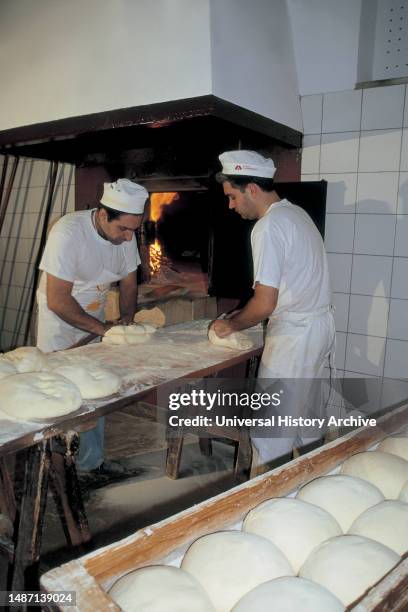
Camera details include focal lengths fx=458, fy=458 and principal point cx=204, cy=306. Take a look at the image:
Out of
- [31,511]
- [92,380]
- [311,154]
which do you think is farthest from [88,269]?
[311,154]

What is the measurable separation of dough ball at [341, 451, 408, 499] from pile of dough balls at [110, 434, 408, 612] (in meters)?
0.03

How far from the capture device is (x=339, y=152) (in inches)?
117

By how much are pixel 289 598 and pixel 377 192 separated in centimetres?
255

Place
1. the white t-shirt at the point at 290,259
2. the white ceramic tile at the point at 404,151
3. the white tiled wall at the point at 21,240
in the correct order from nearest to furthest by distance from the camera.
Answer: the white t-shirt at the point at 290,259
the white ceramic tile at the point at 404,151
the white tiled wall at the point at 21,240

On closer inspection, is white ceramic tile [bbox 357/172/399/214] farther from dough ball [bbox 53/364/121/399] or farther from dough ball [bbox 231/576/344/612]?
dough ball [bbox 231/576/344/612]

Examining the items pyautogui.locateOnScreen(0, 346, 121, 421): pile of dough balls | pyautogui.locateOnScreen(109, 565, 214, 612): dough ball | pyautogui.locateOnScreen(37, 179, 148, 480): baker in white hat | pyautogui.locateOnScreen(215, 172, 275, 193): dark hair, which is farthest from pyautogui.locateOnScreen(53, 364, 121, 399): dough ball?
pyautogui.locateOnScreen(215, 172, 275, 193): dark hair

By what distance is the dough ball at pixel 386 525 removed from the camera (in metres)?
1.03

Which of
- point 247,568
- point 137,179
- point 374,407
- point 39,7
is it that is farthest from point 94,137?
Result: point 247,568

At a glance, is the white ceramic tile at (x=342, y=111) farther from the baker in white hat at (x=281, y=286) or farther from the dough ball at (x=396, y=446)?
the dough ball at (x=396, y=446)

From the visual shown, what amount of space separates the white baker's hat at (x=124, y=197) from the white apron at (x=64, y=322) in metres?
0.46

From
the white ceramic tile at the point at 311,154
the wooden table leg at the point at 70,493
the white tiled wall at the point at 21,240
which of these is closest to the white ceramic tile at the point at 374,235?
the white ceramic tile at the point at 311,154

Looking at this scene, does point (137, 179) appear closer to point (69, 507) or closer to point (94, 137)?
point (94, 137)

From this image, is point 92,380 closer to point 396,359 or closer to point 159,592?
point 159,592

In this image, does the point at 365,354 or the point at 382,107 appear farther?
the point at 365,354
